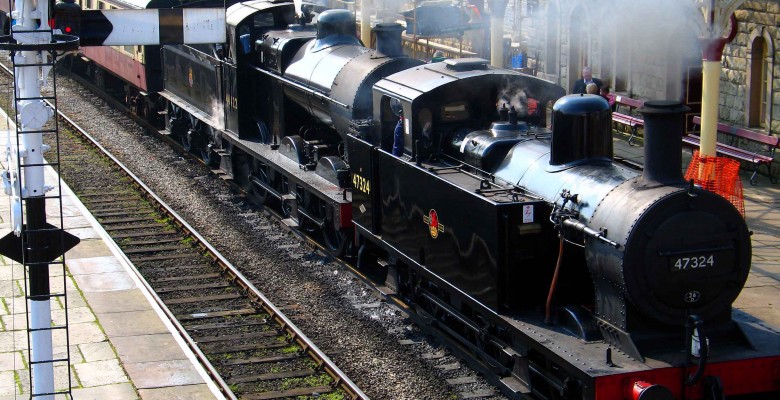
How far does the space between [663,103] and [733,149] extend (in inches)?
406

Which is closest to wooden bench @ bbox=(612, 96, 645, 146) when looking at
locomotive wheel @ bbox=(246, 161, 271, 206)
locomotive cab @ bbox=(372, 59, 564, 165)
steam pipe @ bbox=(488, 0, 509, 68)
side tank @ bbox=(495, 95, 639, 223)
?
steam pipe @ bbox=(488, 0, 509, 68)

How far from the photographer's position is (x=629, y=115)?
21.2 meters

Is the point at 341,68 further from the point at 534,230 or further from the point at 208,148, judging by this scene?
the point at 208,148

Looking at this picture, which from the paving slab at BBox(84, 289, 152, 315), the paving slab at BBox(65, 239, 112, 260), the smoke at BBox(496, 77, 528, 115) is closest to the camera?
the smoke at BBox(496, 77, 528, 115)

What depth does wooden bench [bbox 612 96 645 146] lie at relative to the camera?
65.9 feet

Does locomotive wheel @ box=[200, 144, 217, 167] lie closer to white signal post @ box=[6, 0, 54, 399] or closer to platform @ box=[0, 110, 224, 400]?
platform @ box=[0, 110, 224, 400]

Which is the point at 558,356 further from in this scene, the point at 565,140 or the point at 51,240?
the point at 51,240

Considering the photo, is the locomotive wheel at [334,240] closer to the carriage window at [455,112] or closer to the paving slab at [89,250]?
the paving slab at [89,250]

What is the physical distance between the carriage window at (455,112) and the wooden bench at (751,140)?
24.5ft

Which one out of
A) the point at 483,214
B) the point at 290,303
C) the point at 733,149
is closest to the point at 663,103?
the point at 483,214

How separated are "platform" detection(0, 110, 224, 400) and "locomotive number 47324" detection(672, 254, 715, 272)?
12.8 feet

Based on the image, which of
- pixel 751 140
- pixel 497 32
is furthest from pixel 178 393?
pixel 497 32

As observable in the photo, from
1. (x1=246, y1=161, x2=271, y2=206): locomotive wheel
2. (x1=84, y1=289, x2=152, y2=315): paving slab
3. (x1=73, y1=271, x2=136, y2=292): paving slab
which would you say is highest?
(x1=246, y1=161, x2=271, y2=206): locomotive wheel

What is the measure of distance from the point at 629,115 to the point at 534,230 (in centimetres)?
1252
